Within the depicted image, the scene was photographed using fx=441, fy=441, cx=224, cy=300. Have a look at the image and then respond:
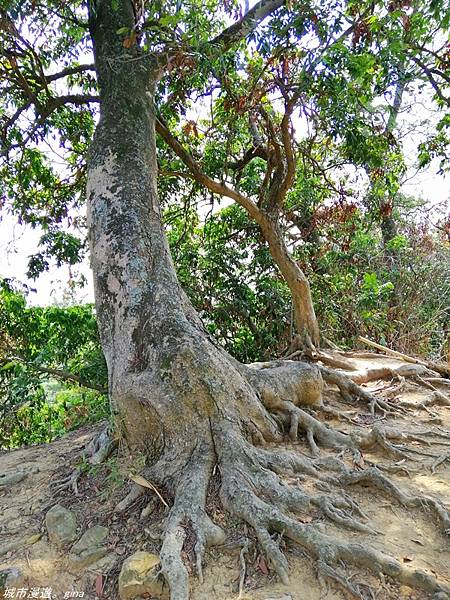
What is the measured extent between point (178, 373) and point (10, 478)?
61.6 inches

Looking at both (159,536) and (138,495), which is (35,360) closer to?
(138,495)

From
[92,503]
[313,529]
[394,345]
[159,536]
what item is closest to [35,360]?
[92,503]

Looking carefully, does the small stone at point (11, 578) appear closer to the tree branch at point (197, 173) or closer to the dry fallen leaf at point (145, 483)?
the dry fallen leaf at point (145, 483)

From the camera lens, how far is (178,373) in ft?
9.16

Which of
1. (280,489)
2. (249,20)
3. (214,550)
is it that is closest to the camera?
(214,550)

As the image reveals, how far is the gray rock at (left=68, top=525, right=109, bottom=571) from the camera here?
2164 millimetres

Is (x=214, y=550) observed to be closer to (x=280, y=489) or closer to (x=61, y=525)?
(x=280, y=489)

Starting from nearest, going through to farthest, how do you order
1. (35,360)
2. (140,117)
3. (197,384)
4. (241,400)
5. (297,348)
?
(197,384), (241,400), (140,117), (297,348), (35,360)

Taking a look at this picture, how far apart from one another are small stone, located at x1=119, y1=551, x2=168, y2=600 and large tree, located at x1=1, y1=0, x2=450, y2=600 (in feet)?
0.23

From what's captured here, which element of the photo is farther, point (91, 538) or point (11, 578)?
point (91, 538)

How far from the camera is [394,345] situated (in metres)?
7.67

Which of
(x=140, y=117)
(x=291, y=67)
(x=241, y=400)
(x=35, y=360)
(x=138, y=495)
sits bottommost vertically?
(x=138, y=495)

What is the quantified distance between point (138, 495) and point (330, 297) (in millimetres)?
5626

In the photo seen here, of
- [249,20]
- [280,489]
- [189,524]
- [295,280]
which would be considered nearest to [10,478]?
[189,524]
